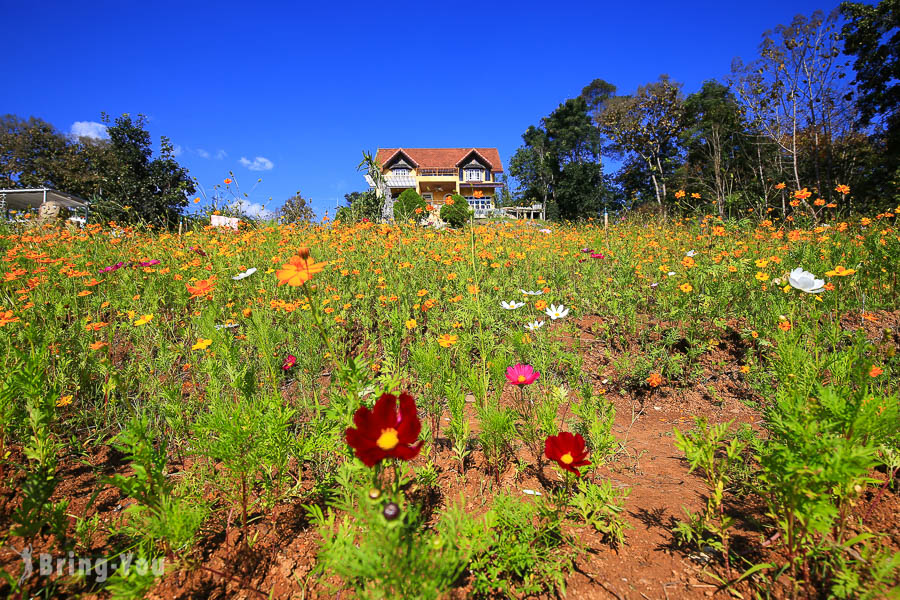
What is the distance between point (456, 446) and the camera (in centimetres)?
152

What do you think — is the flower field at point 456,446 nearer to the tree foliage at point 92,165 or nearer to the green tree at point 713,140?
the tree foliage at point 92,165

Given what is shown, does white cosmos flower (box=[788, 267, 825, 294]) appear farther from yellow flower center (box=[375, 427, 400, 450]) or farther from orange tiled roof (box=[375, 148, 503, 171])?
orange tiled roof (box=[375, 148, 503, 171])

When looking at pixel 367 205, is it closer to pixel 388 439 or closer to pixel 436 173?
pixel 388 439

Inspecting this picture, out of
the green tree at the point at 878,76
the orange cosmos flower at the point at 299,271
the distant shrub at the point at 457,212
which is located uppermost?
the green tree at the point at 878,76

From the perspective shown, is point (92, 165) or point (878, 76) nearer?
point (878, 76)

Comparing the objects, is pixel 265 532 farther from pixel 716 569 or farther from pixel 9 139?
pixel 9 139

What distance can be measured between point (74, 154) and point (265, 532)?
4139cm

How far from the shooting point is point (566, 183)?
2714 centimetres

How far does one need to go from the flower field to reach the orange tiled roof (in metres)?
34.5

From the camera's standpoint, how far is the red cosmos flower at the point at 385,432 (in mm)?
775

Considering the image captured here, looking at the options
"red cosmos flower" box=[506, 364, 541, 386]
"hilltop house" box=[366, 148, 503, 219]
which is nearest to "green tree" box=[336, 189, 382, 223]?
"red cosmos flower" box=[506, 364, 541, 386]

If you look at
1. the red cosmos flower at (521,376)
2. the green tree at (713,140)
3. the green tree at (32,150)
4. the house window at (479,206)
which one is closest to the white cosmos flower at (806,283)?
the red cosmos flower at (521,376)

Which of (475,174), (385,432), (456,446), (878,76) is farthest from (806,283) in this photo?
(475,174)

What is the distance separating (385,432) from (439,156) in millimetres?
38587
